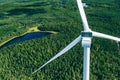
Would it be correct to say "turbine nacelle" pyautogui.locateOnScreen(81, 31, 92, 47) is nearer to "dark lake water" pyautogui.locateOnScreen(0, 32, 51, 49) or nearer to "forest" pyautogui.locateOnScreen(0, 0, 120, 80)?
"forest" pyautogui.locateOnScreen(0, 0, 120, 80)

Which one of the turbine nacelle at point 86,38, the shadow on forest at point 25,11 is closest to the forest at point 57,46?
the shadow on forest at point 25,11

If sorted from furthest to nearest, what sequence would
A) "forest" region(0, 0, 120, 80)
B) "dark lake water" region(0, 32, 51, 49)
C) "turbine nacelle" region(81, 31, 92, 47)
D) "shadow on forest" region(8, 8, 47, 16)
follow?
"shadow on forest" region(8, 8, 47, 16)
"dark lake water" region(0, 32, 51, 49)
"forest" region(0, 0, 120, 80)
"turbine nacelle" region(81, 31, 92, 47)

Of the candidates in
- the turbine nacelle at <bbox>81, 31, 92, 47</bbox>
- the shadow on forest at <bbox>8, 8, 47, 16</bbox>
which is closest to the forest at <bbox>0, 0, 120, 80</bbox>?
the shadow on forest at <bbox>8, 8, 47, 16</bbox>

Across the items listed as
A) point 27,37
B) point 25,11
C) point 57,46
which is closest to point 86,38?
point 57,46

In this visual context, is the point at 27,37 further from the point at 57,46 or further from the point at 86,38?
the point at 86,38

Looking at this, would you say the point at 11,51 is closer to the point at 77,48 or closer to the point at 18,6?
the point at 77,48

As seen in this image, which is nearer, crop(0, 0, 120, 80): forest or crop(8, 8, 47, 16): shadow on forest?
crop(0, 0, 120, 80): forest

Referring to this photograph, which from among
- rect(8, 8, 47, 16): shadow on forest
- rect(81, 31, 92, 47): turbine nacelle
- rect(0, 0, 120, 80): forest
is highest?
rect(81, 31, 92, 47): turbine nacelle

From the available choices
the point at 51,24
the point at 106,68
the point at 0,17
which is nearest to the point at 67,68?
the point at 106,68

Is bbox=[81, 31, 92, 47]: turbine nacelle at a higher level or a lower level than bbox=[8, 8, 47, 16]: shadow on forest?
higher
